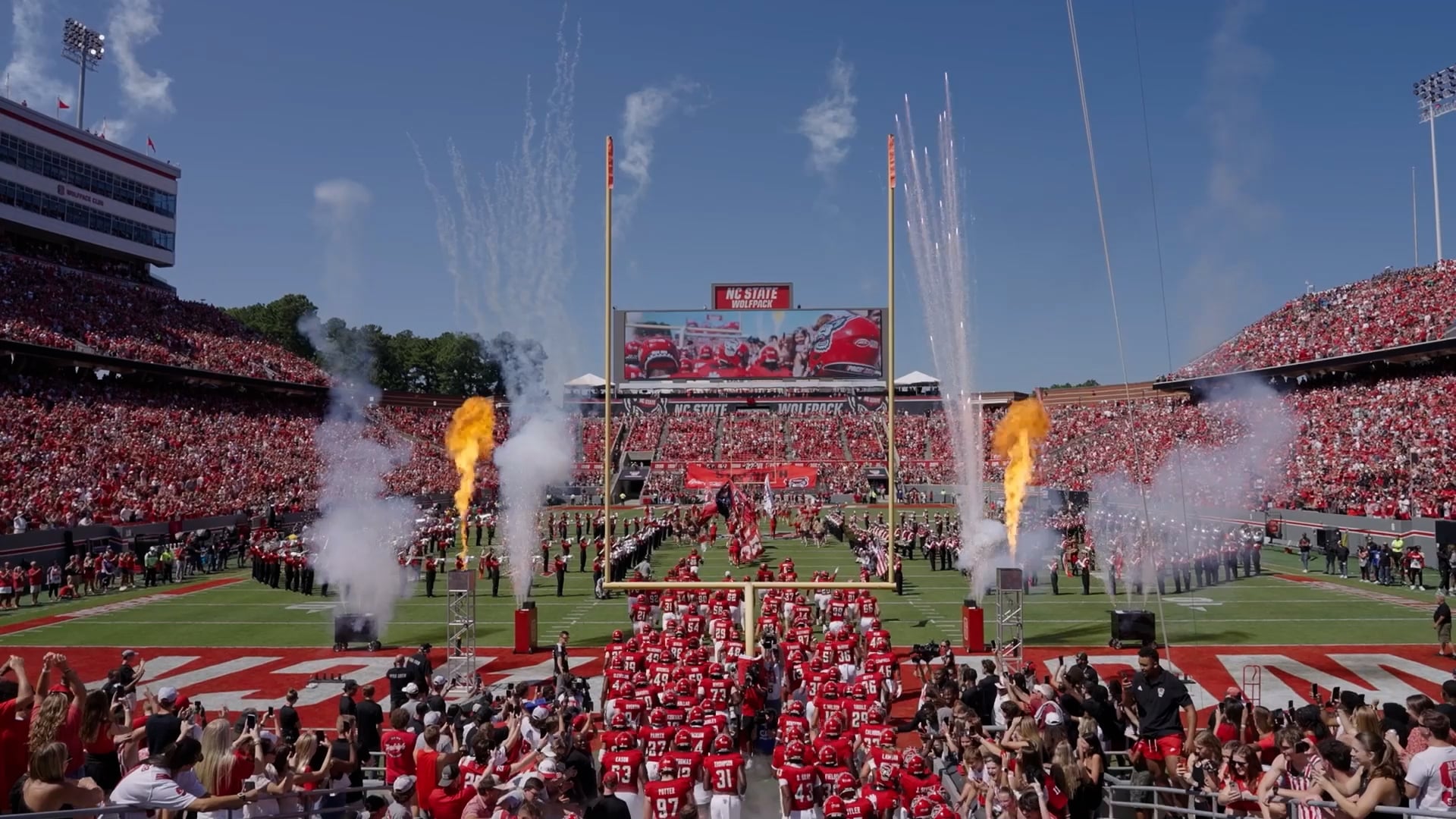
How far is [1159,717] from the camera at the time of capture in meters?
7.74

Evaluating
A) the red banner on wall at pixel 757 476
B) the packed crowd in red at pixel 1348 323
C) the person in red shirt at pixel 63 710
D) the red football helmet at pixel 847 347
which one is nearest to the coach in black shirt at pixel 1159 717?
the person in red shirt at pixel 63 710

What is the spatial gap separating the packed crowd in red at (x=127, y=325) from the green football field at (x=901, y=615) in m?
21.3

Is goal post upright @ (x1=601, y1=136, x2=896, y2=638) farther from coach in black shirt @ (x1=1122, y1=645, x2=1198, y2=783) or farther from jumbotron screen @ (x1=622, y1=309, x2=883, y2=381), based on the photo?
jumbotron screen @ (x1=622, y1=309, x2=883, y2=381)

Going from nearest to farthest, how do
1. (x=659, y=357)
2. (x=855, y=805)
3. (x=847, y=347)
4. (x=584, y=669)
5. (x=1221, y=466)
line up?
(x=855, y=805) < (x=584, y=669) < (x=1221, y=466) < (x=847, y=347) < (x=659, y=357)

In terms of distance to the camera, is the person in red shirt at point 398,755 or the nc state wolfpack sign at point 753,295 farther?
the nc state wolfpack sign at point 753,295

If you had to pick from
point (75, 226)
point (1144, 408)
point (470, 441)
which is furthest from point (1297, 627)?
point (75, 226)

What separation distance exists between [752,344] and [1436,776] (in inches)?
2115

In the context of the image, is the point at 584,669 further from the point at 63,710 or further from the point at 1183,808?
the point at 63,710

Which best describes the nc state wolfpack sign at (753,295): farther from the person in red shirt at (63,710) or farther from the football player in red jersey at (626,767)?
the person in red shirt at (63,710)

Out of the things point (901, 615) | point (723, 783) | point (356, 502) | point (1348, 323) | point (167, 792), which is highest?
point (1348, 323)

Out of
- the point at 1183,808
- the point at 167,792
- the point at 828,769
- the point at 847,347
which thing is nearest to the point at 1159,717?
the point at 1183,808

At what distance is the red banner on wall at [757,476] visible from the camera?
163 ft

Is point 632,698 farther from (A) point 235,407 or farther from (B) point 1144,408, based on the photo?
(B) point 1144,408

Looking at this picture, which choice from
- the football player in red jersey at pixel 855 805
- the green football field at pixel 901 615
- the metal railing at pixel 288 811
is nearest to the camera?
the metal railing at pixel 288 811
